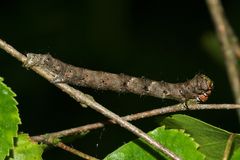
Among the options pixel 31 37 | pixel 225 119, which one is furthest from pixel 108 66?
pixel 225 119

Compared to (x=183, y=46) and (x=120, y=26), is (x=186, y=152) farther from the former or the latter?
(x=183, y=46)

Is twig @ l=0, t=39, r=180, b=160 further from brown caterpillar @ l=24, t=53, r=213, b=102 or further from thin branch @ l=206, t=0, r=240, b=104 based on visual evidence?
thin branch @ l=206, t=0, r=240, b=104

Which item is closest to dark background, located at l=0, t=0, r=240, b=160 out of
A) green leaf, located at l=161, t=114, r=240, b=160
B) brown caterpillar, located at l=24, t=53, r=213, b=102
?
brown caterpillar, located at l=24, t=53, r=213, b=102

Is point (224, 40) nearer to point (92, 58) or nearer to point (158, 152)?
point (158, 152)

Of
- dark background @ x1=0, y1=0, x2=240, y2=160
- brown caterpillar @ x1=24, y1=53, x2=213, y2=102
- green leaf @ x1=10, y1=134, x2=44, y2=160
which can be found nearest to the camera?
green leaf @ x1=10, y1=134, x2=44, y2=160

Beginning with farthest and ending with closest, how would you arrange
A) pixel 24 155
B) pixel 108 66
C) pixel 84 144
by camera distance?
pixel 108 66 < pixel 84 144 < pixel 24 155

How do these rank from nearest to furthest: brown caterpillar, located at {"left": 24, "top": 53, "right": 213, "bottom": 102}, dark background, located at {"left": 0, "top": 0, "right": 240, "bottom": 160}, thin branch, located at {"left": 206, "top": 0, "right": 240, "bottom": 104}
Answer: thin branch, located at {"left": 206, "top": 0, "right": 240, "bottom": 104}
brown caterpillar, located at {"left": 24, "top": 53, "right": 213, "bottom": 102}
dark background, located at {"left": 0, "top": 0, "right": 240, "bottom": 160}

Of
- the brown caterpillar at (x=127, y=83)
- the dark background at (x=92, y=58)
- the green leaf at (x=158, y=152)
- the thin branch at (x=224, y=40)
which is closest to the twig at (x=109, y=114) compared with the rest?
the green leaf at (x=158, y=152)

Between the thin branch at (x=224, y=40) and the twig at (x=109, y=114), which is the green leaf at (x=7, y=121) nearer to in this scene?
the twig at (x=109, y=114)
